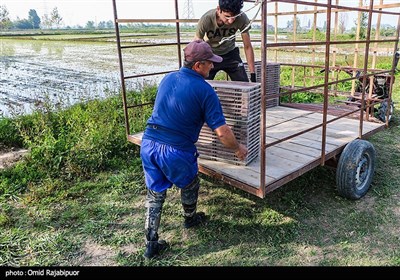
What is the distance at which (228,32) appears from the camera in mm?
4168

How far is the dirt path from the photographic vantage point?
488 centimetres

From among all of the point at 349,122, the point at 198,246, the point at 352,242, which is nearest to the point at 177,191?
the point at 198,246

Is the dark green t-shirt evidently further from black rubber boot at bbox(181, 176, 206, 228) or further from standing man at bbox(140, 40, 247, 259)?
black rubber boot at bbox(181, 176, 206, 228)

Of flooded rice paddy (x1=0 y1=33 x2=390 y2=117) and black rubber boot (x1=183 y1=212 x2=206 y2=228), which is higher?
flooded rice paddy (x1=0 y1=33 x2=390 y2=117)

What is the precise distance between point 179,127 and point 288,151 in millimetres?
1513

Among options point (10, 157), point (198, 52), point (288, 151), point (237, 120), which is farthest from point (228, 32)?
point (10, 157)

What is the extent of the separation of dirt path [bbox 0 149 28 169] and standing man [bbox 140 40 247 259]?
287 cm

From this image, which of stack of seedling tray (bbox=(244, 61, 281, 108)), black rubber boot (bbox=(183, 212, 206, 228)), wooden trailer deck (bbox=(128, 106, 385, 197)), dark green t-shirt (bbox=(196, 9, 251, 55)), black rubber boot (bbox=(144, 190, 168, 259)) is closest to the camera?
black rubber boot (bbox=(144, 190, 168, 259))

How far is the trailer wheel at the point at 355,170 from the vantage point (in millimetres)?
3717

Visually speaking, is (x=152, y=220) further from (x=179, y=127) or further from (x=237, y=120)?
(x=237, y=120)

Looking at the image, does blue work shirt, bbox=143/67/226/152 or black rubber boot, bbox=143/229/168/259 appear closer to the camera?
blue work shirt, bbox=143/67/226/152

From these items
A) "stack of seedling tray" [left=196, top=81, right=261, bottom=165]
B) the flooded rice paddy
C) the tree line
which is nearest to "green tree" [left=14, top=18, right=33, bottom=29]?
the tree line

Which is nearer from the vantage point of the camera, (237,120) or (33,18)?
(237,120)

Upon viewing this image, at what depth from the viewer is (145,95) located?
306 inches
